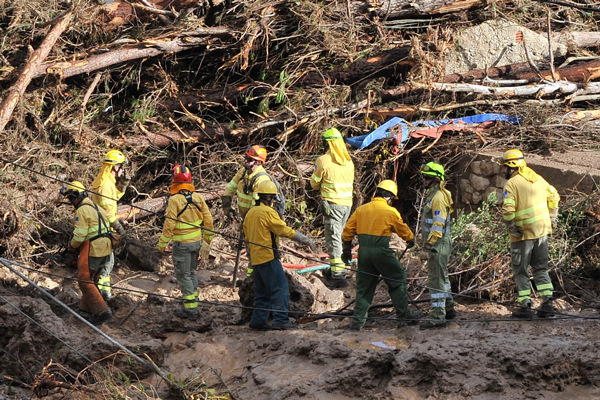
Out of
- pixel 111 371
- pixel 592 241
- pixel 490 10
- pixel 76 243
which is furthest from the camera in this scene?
pixel 490 10

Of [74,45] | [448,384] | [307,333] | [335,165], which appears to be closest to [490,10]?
[335,165]

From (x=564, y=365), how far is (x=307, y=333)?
253 cm

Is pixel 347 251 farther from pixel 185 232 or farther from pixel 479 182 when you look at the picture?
pixel 479 182

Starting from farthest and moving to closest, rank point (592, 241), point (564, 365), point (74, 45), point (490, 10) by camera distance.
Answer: point (490, 10) → point (74, 45) → point (592, 241) → point (564, 365)

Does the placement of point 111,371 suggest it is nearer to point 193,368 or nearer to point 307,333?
point 193,368

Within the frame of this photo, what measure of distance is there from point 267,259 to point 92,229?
6.61 feet

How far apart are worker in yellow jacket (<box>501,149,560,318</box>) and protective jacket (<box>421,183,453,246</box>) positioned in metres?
0.66

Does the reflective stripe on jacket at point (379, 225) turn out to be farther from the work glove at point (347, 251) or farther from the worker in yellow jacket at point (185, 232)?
the worker in yellow jacket at point (185, 232)

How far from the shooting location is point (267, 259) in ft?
27.1

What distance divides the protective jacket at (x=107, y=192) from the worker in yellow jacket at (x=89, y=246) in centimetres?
43

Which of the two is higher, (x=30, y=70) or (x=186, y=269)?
(x=30, y=70)

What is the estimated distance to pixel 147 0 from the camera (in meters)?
12.8

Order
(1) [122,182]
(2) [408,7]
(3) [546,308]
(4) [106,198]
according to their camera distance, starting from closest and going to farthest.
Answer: (3) [546,308]
(4) [106,198]
(1) [122,182]
(2) [408,7]

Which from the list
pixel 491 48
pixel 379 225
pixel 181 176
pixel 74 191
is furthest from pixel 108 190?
pixel 491 48
